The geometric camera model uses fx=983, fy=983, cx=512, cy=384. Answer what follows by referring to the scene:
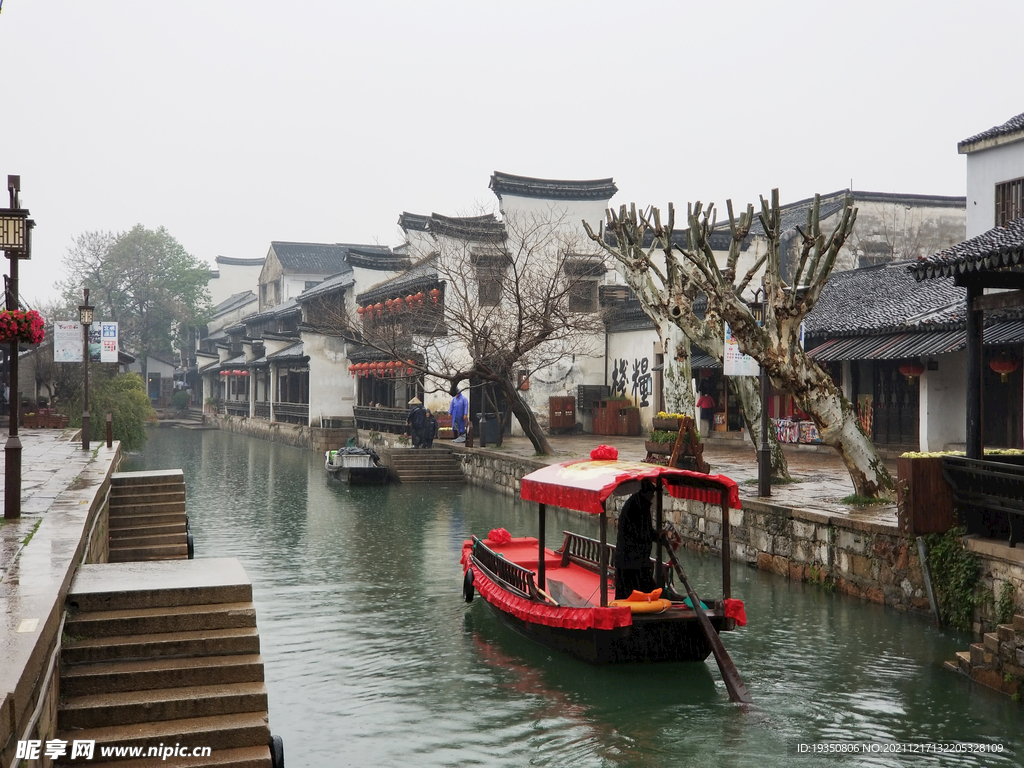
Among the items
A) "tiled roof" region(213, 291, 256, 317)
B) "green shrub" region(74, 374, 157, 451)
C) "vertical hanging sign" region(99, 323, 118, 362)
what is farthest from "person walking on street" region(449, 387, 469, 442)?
A: "tiled roof" region(213, 291, 256, 317)

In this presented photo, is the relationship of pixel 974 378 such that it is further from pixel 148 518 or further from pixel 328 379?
pixel 328 379

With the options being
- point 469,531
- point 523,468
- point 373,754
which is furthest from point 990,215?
point 373,754

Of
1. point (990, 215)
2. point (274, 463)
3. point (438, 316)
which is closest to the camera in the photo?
point (990, 215)

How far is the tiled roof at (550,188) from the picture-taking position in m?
32.7

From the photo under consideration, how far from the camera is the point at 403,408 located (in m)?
34.7

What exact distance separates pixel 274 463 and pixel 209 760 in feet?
93.2

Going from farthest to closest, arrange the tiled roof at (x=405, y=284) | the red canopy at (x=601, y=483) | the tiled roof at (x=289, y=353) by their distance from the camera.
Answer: the tiled roof at (x=289, y=353) → the tiled roof at (x=405, y=284) → the red canopy at (x=601, y=483)

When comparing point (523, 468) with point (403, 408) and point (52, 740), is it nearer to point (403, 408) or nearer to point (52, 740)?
point (403, 408)

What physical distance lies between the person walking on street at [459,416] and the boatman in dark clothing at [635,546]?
770 inches

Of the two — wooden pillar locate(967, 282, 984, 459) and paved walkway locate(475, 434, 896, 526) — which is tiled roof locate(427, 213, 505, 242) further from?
wooden pillar locate(967, 282, 984, 459)

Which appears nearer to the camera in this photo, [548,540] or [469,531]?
[548,540]

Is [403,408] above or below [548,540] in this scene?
above

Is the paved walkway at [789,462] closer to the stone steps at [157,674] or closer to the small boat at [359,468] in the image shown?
the small boat at [359,468]

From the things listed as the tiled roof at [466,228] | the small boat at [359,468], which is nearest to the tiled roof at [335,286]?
the tiled roof at [466,228]
